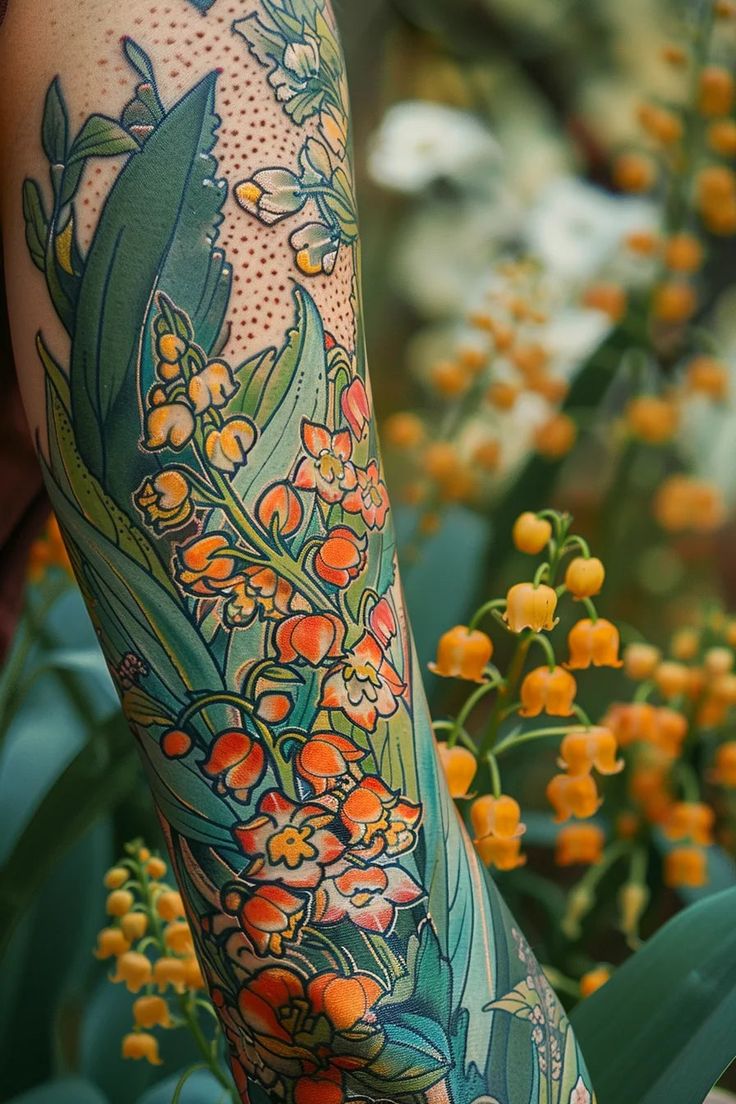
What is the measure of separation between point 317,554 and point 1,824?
56 centimetres

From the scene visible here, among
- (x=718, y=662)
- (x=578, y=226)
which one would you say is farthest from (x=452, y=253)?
(x=718, y=662)

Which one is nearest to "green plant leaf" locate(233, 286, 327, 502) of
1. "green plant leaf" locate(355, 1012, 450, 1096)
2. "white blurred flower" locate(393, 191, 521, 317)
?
"green plant leaf" locate(355, 1012, 450, 1096)

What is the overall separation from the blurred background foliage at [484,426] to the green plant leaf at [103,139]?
0.31m

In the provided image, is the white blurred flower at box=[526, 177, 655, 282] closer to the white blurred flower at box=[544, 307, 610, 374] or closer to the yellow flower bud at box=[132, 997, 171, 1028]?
the white blurred flower at box=[544, 307, 610, 374]

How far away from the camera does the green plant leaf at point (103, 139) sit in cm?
45

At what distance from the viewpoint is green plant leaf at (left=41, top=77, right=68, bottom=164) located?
0.45 meters

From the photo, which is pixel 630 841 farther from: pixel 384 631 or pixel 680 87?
pixel 680 87

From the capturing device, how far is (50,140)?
0.46 meters

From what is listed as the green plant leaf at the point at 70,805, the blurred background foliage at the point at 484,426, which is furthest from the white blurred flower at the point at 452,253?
the green plant leaf at the point at 70,805

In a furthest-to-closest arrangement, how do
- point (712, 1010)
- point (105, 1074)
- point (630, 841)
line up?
point (630, 841) → point (105, 1074) → point (712, 1010)

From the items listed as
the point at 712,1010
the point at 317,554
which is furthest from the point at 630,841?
the point at 317,554

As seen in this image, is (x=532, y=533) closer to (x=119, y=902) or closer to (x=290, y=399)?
(x=290, y=399)

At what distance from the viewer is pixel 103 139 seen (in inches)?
17.8

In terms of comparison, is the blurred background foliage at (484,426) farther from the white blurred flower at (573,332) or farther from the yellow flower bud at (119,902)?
the yellow flower bud at (119,902)
